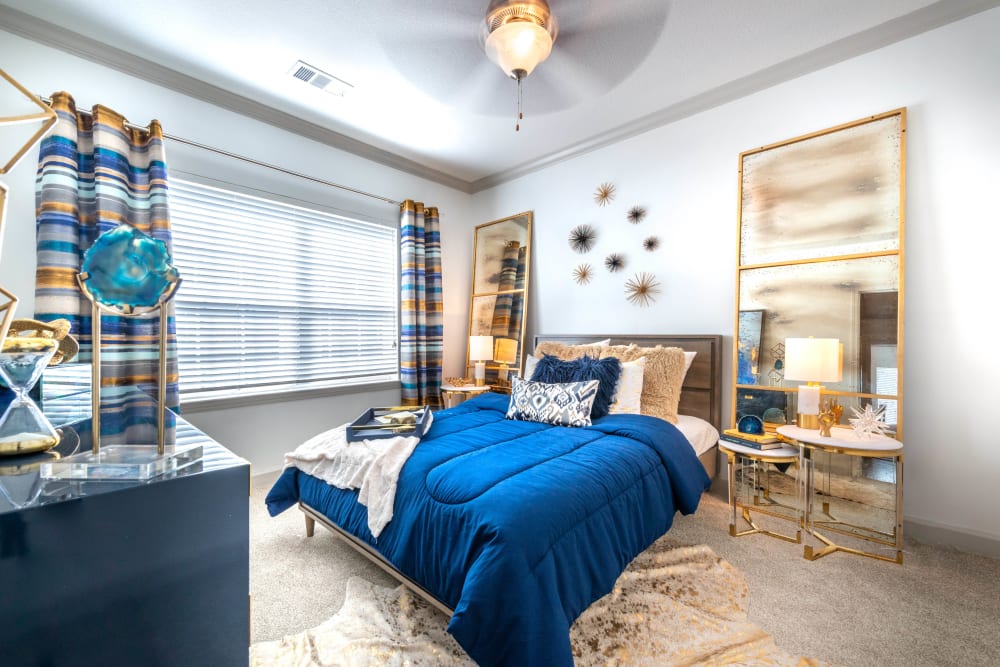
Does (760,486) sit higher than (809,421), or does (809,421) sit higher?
(809,421)

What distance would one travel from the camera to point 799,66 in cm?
259

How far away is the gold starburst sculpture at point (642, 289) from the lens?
3264 mm

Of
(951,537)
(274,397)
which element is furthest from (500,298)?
(951,537)

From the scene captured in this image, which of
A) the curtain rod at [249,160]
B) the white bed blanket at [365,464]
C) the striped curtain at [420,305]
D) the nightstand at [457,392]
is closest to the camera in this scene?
the white bed blanket at [365,464]

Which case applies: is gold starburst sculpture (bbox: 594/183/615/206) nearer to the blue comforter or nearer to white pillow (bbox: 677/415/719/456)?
white pillow (bbox: 677/415/719/456)

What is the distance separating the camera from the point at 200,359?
2.91 m

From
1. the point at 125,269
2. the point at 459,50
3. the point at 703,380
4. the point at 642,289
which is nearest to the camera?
the point at 125,269

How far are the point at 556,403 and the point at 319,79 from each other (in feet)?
8.50

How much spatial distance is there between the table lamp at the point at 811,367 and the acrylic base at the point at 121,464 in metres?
2.59

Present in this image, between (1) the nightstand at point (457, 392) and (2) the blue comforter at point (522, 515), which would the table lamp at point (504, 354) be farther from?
(2) the blue comforter at point (522, 515)

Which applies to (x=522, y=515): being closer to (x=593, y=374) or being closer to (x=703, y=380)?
(x=593, y=374)

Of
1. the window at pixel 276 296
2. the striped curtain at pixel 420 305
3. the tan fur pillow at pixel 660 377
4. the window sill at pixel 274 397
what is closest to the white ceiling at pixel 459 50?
the window at pixel 276 296

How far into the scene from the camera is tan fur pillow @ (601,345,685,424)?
2.66 metres

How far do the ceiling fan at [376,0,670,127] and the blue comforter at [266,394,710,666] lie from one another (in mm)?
1934
